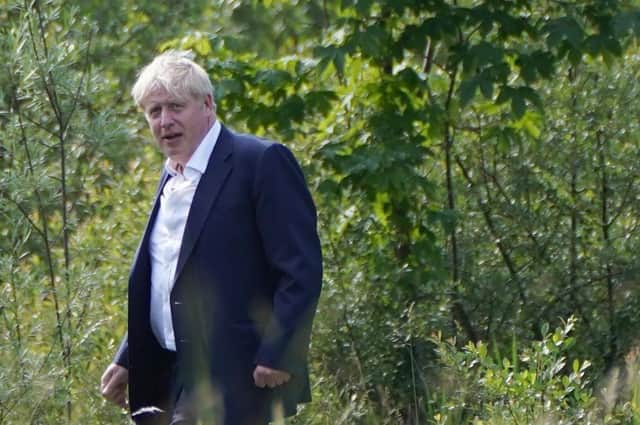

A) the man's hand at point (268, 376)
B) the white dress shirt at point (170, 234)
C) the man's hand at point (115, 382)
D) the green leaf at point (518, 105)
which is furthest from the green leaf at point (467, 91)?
the man's hand at point (268, 376)

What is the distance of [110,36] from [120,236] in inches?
212

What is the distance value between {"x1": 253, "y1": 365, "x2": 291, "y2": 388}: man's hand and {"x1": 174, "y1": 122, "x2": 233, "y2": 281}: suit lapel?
0.41 metres

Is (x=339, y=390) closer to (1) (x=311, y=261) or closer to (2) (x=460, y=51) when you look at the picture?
(2) (x=460, y=51)

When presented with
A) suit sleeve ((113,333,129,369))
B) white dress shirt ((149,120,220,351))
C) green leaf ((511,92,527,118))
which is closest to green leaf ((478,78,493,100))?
green leaf ((511,92,527,118))

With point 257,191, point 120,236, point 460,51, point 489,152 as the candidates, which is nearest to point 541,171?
point 489,152

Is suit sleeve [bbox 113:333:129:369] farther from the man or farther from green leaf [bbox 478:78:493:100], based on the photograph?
green leaf [bbox 478:78:493:100]

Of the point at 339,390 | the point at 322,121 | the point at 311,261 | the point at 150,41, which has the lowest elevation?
the point at 339,390

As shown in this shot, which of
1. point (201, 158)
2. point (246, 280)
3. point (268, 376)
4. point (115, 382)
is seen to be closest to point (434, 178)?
point (115, 382)

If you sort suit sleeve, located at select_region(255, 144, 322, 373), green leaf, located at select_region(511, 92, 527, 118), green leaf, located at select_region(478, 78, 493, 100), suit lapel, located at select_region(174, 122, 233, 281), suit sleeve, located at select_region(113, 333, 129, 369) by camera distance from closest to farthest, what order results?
suit sleeve, located at select_region(255, 144, 322, 373) < suit lapel, located at select_region(174, 122, 233, 281) < suit sleeve, located at select_region(113, 333, 129, 369) < green leaf, located at select_region(478, 78, 493, 100) < green leaf, located at select_region(511, 92, 527, 118)

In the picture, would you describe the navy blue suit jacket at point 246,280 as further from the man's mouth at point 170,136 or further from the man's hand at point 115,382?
the man's hand at point 115,382

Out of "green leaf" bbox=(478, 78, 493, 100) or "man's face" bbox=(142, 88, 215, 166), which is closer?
"man's face" bbox=(142, 88, 215, 166)

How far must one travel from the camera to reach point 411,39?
8062mm

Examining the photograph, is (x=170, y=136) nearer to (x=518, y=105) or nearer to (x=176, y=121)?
(x=176, y=121)

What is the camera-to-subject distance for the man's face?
15.6ft
